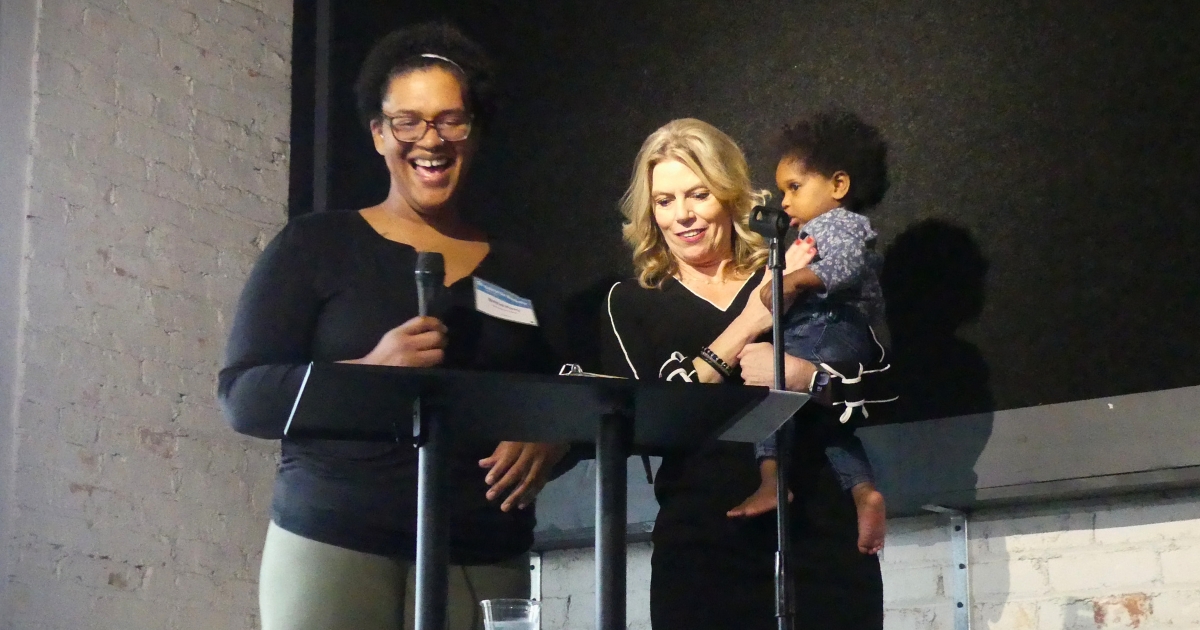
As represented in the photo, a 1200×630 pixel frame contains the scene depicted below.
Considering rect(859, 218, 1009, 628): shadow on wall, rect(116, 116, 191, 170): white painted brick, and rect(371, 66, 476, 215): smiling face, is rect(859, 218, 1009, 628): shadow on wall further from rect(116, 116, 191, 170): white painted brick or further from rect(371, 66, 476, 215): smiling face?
rect(116, 116, 191, 170): white painted brick

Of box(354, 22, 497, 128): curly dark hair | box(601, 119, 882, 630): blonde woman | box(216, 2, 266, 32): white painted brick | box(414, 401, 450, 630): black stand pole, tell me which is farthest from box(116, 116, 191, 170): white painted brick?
box(414, 401, 450, 630): black stand pole

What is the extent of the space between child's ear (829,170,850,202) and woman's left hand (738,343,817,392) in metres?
0.41

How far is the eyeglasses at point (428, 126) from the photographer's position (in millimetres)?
2211

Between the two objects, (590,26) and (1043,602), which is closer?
(1043,602)

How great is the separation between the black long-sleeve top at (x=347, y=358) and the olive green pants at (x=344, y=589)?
0.02 metres

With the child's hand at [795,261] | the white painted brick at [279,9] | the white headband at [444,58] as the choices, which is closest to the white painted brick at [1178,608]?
the child's hand at [795,261]

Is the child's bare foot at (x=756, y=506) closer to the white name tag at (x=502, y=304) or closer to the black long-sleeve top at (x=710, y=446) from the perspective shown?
the black long-sleeve top at (x=710, y=446)

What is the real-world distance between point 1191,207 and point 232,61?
2420 mm

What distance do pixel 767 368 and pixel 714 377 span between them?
0.09 m

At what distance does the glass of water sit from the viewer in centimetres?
143

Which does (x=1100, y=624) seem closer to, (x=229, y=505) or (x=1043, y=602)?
(x=1043, y=602)

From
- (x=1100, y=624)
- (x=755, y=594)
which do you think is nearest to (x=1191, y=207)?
(x=1100, y=624)

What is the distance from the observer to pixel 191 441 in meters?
3.13

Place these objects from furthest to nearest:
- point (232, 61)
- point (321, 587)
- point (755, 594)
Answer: point (232, 61) < point (755, 594) < point (321, 587)
